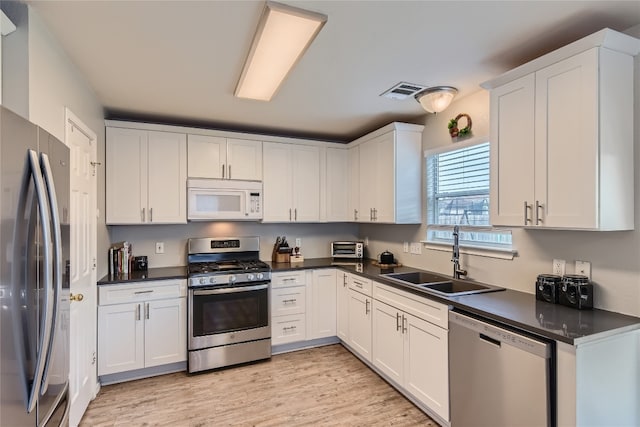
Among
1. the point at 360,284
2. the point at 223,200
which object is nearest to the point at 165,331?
the point at 223,200

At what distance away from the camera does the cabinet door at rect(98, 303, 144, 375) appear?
2858 millimetres

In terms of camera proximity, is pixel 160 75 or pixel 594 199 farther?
pixel 160 75

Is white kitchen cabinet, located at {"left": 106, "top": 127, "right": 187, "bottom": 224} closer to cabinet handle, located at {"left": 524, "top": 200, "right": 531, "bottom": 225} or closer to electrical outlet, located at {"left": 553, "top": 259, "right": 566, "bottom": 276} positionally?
cabinet handle, located at {"left": 524, "top": 200, "right": 531, "bottom": 225}

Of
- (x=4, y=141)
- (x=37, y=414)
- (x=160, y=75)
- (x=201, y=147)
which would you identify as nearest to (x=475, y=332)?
(x=37, y=414)

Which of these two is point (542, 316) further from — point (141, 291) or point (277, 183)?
point (141, 291)

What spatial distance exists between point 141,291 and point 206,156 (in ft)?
4.79

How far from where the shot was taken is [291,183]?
3941mm

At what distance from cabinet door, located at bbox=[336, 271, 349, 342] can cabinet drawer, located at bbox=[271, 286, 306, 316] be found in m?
0.40

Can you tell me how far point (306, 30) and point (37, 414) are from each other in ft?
6.63

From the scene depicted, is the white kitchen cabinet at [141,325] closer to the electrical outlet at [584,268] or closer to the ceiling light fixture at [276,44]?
the ceiling light fixture at [276,44]

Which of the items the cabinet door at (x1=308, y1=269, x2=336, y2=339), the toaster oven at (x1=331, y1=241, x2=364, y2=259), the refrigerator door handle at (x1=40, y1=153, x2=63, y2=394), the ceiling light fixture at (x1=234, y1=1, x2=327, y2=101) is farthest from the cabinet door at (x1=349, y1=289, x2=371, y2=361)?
the refrigerator door handle at (x1=40, y1=153, x2=63, y2=394)

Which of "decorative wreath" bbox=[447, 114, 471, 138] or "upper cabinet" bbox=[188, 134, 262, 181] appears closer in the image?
"decorative wreath" bbox=[447, 114, 471, 138]

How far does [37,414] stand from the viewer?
120 centimetres

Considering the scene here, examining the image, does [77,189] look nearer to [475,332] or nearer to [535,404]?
[475,332]
